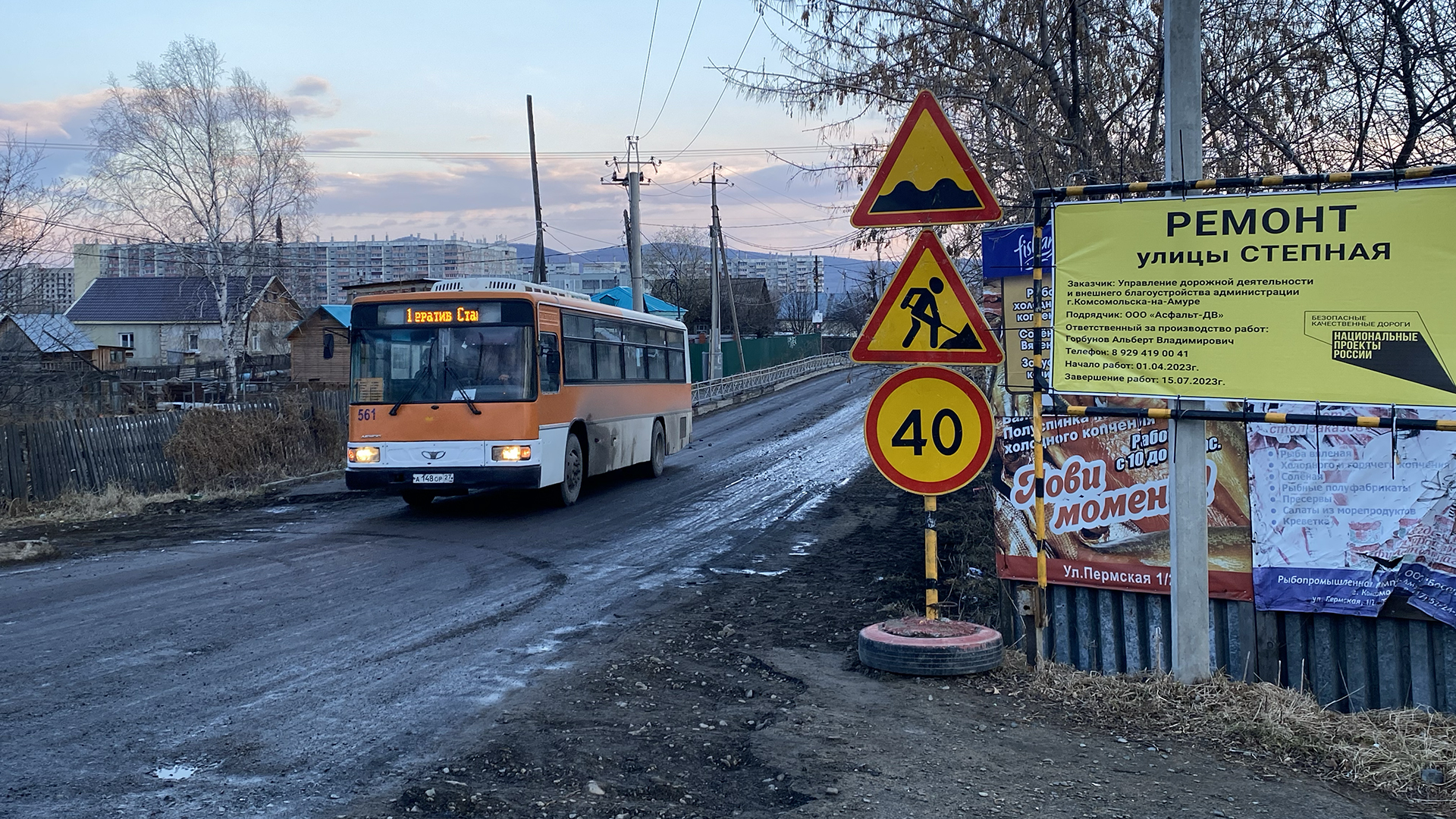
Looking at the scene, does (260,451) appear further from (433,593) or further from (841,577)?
(841,577)

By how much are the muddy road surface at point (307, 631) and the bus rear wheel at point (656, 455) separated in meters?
3.45

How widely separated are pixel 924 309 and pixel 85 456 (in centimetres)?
1493

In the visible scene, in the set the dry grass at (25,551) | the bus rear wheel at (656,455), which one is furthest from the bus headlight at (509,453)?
the bus rear wheel at (656,455)

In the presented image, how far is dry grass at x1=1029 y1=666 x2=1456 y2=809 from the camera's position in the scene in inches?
177

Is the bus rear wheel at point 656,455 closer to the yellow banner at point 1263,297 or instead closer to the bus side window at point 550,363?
the bus side window at point 550,363

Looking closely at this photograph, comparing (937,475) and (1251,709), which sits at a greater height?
(937,475)

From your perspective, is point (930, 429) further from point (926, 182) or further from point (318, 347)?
point (318, 347)

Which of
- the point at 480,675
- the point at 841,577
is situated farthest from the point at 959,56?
the point at 480,675

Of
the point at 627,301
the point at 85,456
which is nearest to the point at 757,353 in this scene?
the point at 627,301

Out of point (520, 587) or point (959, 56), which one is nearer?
point (520, 587)

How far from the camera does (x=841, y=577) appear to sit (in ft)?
31.0

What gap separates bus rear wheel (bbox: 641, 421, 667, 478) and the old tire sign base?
1300 cm

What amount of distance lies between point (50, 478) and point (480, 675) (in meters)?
12.9

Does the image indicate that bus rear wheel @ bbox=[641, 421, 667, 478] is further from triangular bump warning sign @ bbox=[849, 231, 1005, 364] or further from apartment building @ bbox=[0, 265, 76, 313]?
triangular bump warning sign @ bbox=[849, 231, 1005, 364]
